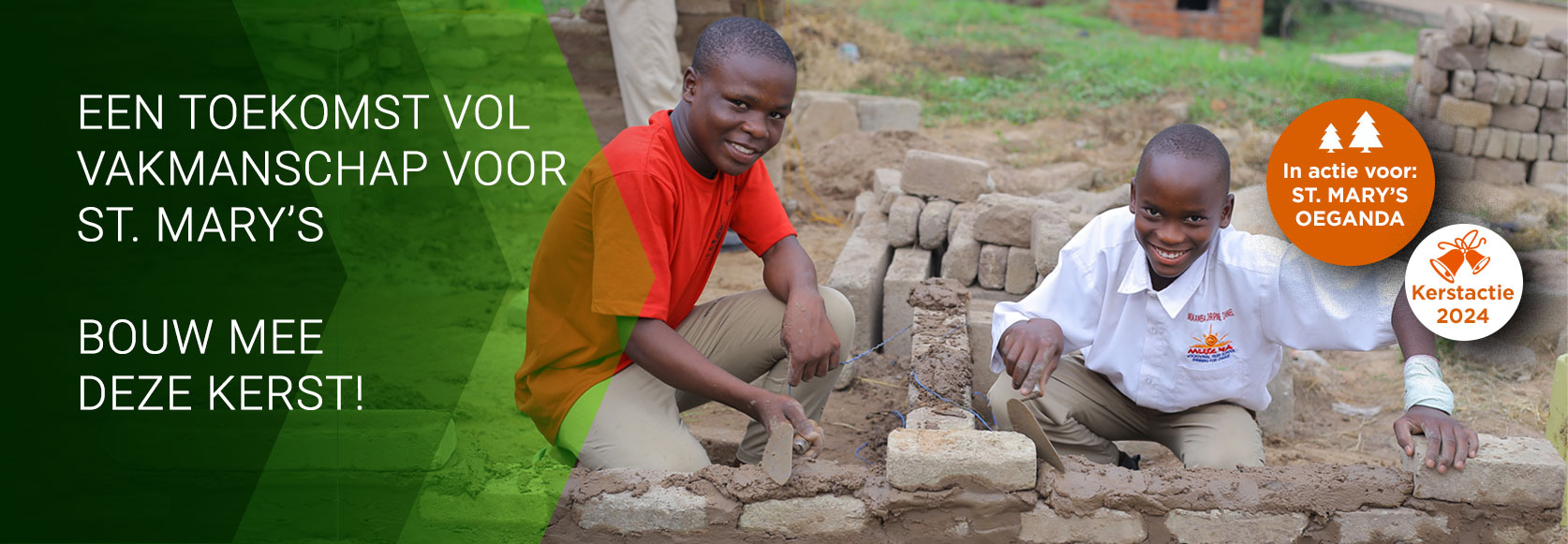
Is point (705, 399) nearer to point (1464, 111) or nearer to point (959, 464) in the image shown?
point (959, 464)

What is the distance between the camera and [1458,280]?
315 centimetres

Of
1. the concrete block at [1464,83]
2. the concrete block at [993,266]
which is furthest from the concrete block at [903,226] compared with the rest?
the concrete block at [1464,83]

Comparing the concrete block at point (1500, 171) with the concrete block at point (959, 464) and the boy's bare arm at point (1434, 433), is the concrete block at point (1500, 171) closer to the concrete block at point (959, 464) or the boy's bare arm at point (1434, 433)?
the boy's bare arm at point (1434, 433)

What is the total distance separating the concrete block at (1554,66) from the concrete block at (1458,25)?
595mm

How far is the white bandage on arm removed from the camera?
8.72ft

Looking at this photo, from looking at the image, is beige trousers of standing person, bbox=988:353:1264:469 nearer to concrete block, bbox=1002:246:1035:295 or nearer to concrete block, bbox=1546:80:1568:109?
concrete block, bbox=1002:246:1035:295

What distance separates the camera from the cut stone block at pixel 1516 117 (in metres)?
8.39

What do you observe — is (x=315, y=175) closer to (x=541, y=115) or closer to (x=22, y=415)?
(x=541, y=115)

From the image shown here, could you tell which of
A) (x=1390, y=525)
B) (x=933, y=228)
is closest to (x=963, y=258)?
(x=933, y=228)

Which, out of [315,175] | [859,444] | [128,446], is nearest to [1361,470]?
[859,444]

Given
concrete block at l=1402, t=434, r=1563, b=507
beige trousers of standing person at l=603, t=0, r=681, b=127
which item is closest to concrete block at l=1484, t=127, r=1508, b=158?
beige trousers of standing person at l=603, t=0, r=681, b=127

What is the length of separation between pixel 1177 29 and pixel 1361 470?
13.1 metres

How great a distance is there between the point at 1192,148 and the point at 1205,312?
1.51 ft
